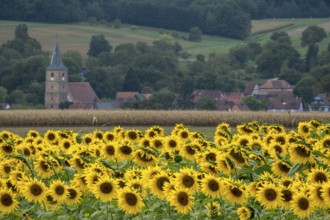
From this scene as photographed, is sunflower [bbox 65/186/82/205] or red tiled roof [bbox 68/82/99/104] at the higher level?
sunflower [bbox 65/186/82/205]

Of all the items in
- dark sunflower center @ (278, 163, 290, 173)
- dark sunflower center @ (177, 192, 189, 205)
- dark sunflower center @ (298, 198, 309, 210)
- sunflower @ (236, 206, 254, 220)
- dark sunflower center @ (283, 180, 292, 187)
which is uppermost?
dark sunflower center @ (298, 198, 309, 210)

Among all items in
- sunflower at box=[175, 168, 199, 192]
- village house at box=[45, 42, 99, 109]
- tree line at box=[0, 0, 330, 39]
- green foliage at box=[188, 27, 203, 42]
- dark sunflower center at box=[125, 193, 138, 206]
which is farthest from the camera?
green foliage at box=[188, 27, 203, 42]

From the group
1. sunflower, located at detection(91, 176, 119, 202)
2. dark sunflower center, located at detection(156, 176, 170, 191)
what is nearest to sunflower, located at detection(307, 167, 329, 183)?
dark sunflower center, located at detection(156, 176, 170, 191)

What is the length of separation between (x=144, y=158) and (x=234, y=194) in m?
1.73

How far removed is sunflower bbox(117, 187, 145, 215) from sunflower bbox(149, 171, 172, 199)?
0.24 metres

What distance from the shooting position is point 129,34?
172m

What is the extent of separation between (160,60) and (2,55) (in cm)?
2296

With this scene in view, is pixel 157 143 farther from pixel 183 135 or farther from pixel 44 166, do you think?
pixel 44 166

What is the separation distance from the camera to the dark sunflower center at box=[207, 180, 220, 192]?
7148mm

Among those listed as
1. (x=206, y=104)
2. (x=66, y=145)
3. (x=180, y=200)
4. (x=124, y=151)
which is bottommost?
(x=206, y=104)

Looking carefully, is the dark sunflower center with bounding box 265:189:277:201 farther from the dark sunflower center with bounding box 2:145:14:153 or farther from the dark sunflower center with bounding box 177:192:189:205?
the dark sunflower center with bounding box 2:145:14:153

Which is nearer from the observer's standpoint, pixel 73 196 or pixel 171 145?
pixel 73 196

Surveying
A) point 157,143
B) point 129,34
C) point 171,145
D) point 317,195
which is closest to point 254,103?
point 129,34

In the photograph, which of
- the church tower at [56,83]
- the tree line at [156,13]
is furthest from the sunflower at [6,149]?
the tree line at [156,13]
